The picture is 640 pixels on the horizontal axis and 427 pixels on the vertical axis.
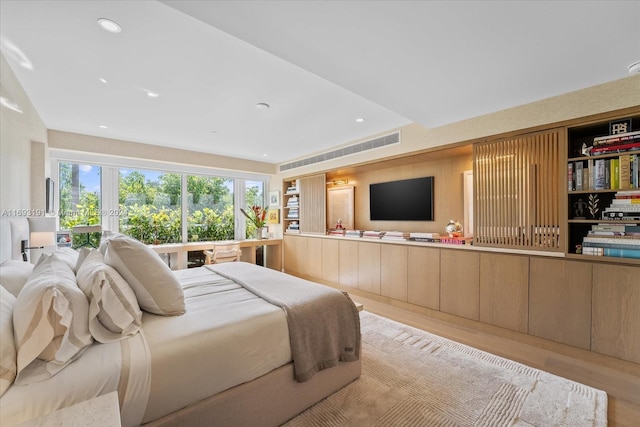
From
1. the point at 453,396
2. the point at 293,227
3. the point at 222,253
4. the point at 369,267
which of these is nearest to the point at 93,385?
the point at 453,396

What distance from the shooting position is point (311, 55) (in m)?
1.78

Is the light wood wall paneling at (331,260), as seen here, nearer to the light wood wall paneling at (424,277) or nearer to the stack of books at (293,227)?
the stack of books at (293,227)

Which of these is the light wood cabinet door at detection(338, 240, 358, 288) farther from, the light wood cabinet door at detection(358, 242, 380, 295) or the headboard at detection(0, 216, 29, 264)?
the headboard at detection(0, 216, 29, 264)

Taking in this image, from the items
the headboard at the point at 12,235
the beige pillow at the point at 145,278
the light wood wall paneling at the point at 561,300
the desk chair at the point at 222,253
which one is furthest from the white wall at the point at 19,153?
the light wood wall paneling at the point at 561,300

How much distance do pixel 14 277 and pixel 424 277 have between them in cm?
359

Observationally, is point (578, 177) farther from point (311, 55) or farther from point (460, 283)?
point (311, 55)

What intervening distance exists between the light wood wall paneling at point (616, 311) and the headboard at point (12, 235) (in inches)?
176

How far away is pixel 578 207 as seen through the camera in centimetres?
245

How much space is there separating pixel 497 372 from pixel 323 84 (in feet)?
9.15

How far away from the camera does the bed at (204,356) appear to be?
3.54ft

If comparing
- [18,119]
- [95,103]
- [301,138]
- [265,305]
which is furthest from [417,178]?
[18,119]

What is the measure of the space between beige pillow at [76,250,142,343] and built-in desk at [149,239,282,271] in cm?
324

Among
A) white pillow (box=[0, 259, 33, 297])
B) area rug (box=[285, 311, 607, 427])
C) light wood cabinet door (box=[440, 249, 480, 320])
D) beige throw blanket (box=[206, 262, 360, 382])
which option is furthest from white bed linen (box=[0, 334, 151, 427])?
light wood cabinet door (box=[440, 249, 480, 320])

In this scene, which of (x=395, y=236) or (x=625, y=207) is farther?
(x=395, y=236)
